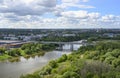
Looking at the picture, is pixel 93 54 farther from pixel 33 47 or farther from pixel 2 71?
pixel 33 47

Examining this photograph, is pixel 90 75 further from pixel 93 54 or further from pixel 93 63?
pixel 93 54

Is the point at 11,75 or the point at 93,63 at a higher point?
the point at 93,63

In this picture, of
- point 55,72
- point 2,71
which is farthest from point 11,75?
point 55,72

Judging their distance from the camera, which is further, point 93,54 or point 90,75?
point 93,54

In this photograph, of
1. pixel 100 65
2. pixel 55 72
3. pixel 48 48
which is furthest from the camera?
pixel 48 48

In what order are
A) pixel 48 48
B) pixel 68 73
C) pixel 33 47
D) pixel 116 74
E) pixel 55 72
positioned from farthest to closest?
pixel 48 48, pixel 33 47, pixel 55 72, pixel 68 73, pixel 116 74

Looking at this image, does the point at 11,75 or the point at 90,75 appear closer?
the point at 90,75

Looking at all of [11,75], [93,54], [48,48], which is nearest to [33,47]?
[48,48]

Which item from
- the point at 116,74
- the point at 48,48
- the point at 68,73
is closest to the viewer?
the point at 116,74

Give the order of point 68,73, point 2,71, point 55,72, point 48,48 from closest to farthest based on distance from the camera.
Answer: point 68,73 → point 55,72 → point 2,71 → point 48,48
